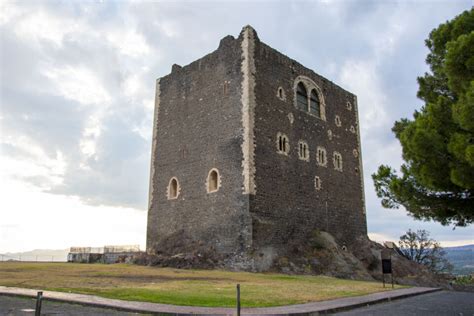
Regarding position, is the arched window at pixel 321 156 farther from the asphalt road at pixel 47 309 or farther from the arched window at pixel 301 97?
the asphalt road at pixel 47 309

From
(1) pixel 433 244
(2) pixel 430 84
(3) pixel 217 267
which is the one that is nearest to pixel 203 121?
(3) pixel 217 267

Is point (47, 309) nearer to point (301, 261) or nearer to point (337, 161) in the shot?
point (301, 261)

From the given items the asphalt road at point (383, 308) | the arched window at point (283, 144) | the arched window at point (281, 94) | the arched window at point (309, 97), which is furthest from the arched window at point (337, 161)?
the asphalt road at point (383, 308)

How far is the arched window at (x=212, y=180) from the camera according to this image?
23.6 meters

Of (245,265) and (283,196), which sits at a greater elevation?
(283,196)

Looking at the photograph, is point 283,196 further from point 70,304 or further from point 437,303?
point 70,304

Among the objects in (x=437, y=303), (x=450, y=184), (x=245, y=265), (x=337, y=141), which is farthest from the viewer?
(x=337, y=141)

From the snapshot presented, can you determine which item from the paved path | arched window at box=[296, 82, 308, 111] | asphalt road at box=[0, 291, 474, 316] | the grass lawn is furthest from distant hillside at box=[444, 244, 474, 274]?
the paved path

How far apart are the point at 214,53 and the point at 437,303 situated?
18643mm

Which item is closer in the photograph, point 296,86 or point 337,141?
point 296,86

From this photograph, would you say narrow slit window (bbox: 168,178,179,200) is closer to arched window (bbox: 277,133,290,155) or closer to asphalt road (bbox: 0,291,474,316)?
arched window (bbox: 277,133,290,155)

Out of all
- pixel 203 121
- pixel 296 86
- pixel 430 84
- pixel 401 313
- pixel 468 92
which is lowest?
pixel 401 313

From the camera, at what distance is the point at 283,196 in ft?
77.5

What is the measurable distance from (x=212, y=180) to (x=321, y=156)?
26.4 ft
